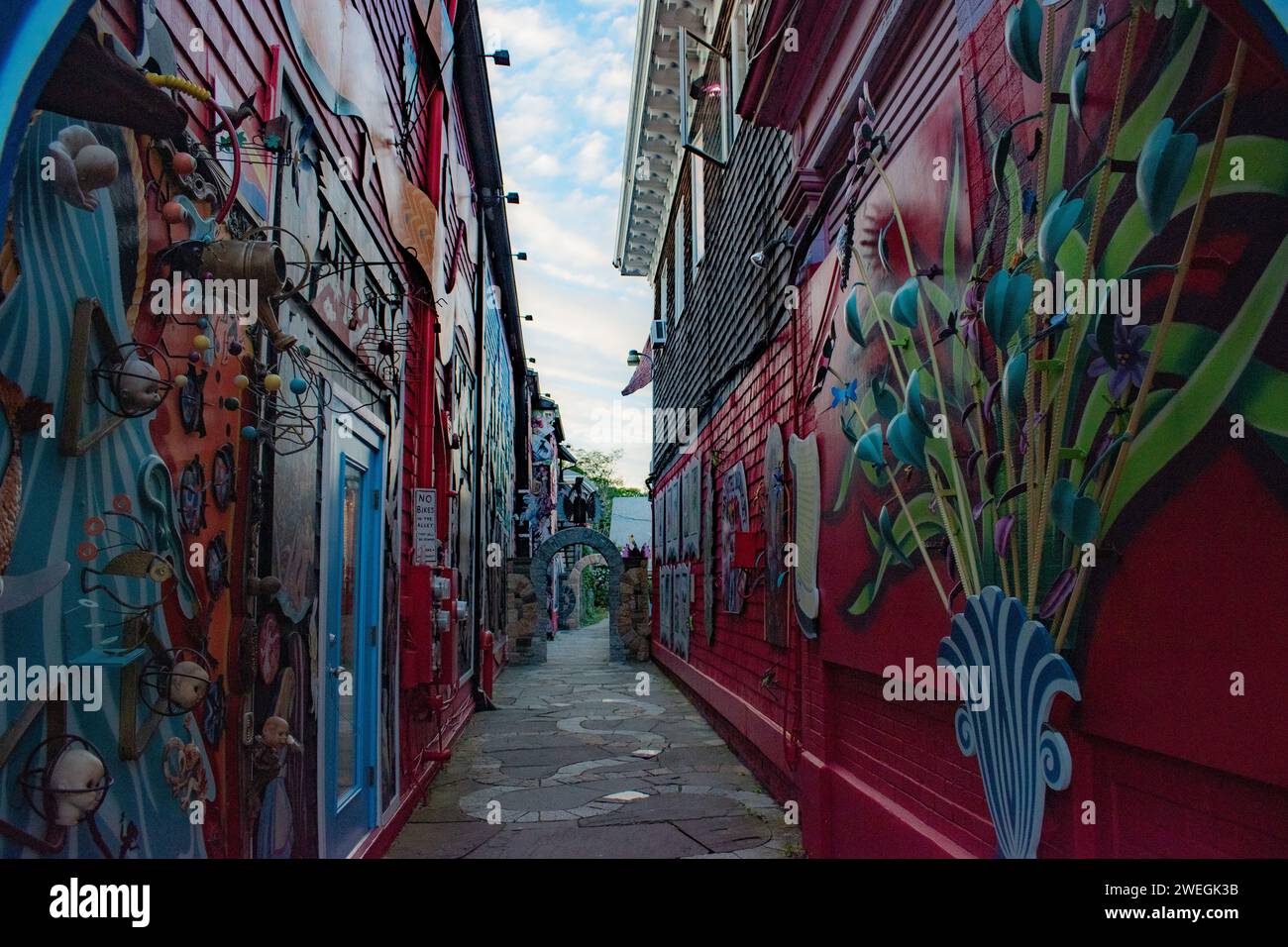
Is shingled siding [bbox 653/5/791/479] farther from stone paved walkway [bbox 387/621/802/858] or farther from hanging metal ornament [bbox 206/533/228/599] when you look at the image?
hanging metal ornament [bbox 206/533/228/599]

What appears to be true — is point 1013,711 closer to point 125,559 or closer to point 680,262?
point 125,559

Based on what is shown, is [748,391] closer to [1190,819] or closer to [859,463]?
[859,463]

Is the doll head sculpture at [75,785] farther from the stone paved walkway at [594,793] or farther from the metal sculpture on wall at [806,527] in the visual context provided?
the metal sculpture on wall at [806,527]

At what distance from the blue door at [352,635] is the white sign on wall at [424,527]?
1011 mm

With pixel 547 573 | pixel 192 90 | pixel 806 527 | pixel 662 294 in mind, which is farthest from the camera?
pixel 547 573

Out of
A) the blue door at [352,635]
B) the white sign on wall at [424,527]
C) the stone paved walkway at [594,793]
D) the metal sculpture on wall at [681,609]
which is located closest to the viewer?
the blue door at [352,635]

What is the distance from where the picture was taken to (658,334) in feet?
55.8

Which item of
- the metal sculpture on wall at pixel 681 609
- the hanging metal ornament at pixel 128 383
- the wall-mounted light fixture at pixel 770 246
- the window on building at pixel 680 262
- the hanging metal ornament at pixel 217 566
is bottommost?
the metal sculpture on wall at pixel 681 609

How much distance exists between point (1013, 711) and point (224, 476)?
2627 mm

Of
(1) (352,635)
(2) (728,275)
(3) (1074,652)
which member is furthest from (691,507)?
(3) (1074,652)

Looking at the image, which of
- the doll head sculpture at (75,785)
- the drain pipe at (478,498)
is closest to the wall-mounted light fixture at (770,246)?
the drain pipe at (478,498)

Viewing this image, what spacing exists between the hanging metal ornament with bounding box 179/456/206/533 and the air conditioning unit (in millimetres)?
14004

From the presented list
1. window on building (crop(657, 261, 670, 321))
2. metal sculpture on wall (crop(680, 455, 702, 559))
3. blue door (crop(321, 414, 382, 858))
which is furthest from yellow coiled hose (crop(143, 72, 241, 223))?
window on building (crop(657, 261, 670, 321))

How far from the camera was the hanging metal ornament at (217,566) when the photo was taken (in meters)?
2.82
